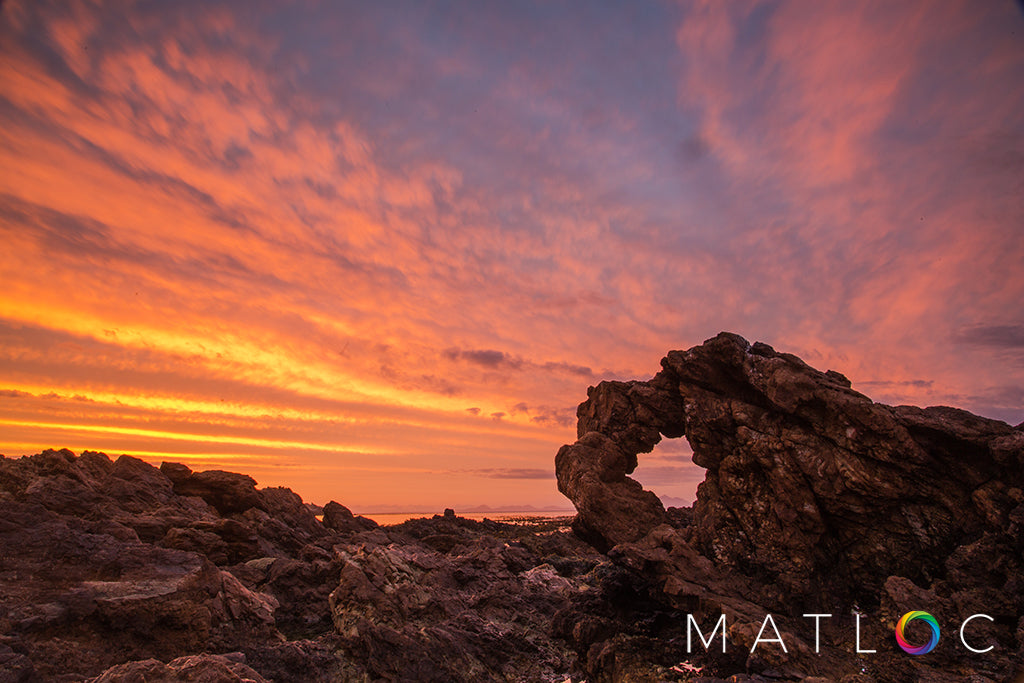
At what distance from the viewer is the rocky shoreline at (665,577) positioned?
13578 mm

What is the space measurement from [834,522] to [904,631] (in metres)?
4.69

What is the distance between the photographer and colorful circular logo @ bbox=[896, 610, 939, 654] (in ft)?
44.9

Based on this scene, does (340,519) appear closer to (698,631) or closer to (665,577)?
(665,577)

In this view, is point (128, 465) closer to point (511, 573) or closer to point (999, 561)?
point (511, 573)

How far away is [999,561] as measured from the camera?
14086 millimetres

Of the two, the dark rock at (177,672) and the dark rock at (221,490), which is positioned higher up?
the dark rock at (177,672)

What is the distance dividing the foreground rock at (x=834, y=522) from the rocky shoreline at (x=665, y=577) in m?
0.07

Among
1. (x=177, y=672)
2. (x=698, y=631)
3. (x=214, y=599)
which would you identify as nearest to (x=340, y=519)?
(x=214, y=599)

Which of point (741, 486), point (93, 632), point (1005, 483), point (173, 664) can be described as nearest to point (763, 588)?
point (741, 486)

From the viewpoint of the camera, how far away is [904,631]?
14.3 meters

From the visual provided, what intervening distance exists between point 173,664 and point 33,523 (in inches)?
467

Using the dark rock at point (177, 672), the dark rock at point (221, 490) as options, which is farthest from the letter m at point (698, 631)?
the dark rock at point (221, 490)

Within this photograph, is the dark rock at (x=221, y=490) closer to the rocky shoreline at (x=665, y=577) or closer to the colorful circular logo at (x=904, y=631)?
the rocky shoreline at (x=665, y=577)

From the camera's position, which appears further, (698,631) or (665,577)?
(665,577)
